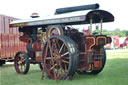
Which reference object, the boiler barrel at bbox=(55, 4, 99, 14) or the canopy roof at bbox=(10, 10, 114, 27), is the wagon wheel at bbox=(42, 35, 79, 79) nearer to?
the canopy roof at bbox=(10, 10, 114, 27)

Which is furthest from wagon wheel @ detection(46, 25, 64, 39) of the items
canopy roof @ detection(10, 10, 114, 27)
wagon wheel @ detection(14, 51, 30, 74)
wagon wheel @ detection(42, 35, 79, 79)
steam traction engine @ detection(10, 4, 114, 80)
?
wagon wheel @ detection(14, 51, 30, 74)

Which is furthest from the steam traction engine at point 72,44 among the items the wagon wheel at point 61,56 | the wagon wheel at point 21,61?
the wagon wheel at point 21,61

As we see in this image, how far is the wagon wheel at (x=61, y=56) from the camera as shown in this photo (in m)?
6.98

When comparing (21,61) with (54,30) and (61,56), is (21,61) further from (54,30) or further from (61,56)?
(61,56)

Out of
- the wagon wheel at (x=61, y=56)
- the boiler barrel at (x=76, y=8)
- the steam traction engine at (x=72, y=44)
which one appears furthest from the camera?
the boiler barrel at (x=76, y=8)

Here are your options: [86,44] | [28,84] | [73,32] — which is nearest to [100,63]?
[86,44]

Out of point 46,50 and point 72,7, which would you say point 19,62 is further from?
point 72,7

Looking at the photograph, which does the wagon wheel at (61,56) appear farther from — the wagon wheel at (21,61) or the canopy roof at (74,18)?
the wagon wheel at (21,61)

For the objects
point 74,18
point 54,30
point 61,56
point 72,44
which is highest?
point 74,18

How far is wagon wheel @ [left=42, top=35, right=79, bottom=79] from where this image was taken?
698 cm

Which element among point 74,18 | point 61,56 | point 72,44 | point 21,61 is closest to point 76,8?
point 74,18

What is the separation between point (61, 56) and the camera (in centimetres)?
739

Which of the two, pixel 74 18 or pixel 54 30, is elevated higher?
pixel 74 18

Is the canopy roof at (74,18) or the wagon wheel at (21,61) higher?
the canopy roof at (74,18)
